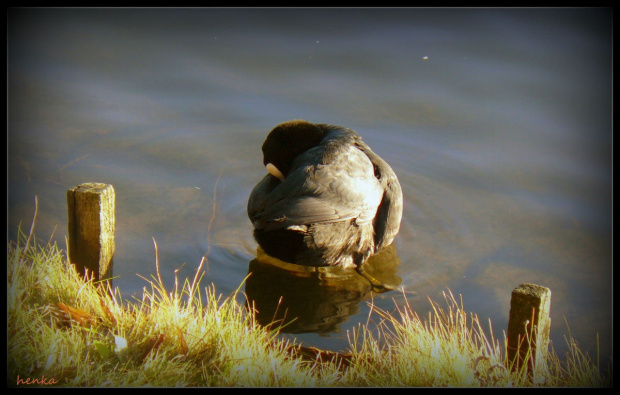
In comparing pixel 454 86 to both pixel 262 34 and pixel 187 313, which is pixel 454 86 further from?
pixel 187 313

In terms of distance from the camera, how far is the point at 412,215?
464 centimetres

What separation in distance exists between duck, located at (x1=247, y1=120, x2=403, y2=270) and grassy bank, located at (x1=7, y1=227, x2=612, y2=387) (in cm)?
→ 72

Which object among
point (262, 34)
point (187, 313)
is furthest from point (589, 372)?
point (262, 34)

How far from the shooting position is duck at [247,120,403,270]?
3596 mm

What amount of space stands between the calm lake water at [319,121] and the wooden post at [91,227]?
353 millimetres

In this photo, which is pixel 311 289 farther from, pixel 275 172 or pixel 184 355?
pixel 184 355

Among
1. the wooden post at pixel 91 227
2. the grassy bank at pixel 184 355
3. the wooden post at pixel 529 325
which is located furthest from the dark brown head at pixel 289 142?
the wooden post at pixel 529 325

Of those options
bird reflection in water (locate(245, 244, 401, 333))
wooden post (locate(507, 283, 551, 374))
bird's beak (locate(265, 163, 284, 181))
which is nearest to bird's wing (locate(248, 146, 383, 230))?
bird's beak (locate(265, 163, 284, 181))

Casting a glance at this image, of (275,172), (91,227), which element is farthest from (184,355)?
(275,172)

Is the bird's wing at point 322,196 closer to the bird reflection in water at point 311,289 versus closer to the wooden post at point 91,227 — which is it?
the bird reflection in water at point 311,289

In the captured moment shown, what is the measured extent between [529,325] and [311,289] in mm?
1507

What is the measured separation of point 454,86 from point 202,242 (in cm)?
278

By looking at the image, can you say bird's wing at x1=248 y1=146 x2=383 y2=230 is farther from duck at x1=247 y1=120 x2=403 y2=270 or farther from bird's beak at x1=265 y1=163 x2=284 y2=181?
bird's beak at x1=265 y1=163 x2=284 y2=181

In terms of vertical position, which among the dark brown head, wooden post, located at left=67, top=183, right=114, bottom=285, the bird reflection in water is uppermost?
the dark brown head
